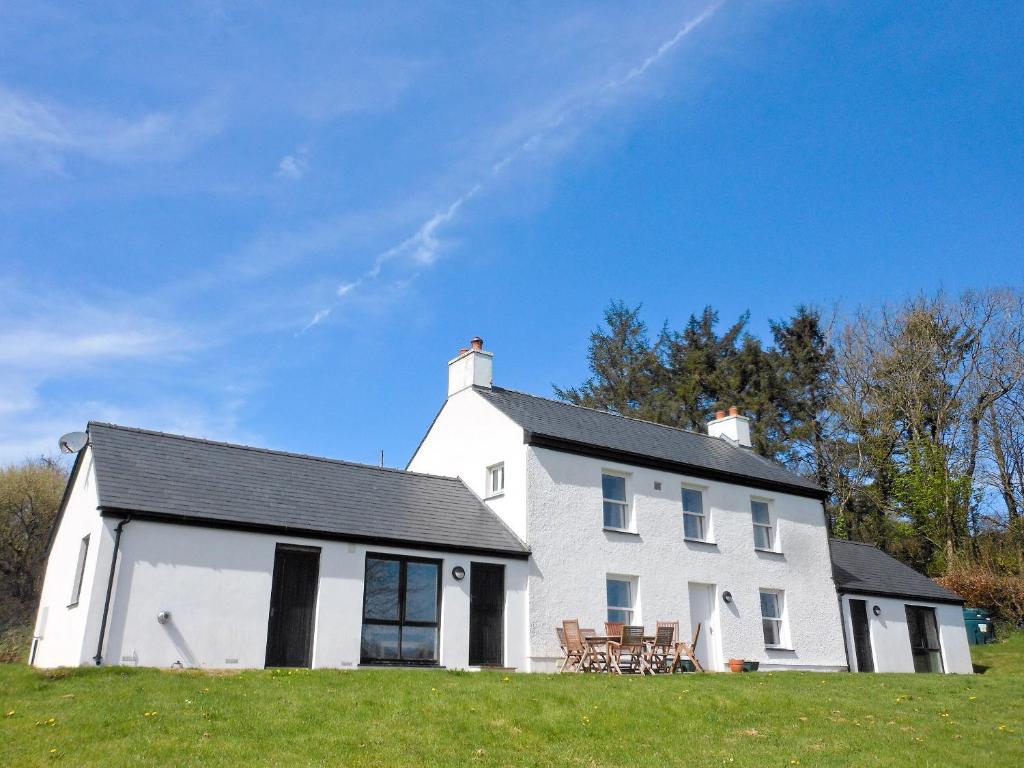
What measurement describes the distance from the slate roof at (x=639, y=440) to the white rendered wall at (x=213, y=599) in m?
5.67

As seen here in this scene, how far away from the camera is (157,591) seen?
593 inches

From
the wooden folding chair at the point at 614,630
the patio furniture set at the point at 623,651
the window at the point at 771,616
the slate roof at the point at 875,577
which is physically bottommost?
the patio furniture set at the point at 623,651

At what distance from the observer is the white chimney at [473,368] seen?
907 inches

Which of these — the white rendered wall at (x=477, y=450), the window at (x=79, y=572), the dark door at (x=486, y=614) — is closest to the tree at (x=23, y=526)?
the white rendered wall at (x=477, y=450)

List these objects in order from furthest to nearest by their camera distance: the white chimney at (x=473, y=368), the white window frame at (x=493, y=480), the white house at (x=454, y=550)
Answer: the white chimney at (x=473, y=368) < the white window frame at (x=493, y=480) < the white house at (x=454, y=550)

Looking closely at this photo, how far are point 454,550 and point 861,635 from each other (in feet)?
48.5

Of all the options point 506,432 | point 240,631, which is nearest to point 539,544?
point 506,432

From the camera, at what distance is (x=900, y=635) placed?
86.6 ft

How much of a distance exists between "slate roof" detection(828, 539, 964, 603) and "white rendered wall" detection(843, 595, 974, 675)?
27 cm

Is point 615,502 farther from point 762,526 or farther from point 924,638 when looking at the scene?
point 924,638

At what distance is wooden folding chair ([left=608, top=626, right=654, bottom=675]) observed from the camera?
17578 mm

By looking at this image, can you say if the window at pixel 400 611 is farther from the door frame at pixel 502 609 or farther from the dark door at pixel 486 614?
the dark door at pixel 486 614

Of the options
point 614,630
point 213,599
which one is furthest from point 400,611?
point 614,630

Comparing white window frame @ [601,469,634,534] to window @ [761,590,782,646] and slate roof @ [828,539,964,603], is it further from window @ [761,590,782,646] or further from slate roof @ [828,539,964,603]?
slate roof @ [828,539,964,603]
